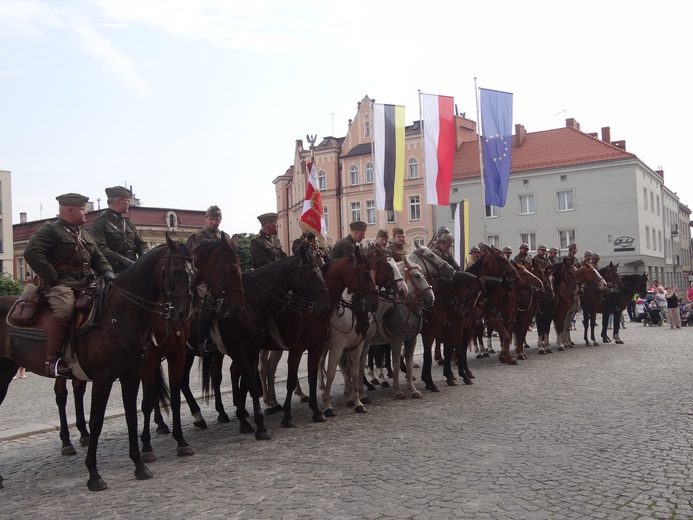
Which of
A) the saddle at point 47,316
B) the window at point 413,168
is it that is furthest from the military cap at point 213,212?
the window at point 413,168

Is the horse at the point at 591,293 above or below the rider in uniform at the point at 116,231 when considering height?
below

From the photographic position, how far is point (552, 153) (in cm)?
5769

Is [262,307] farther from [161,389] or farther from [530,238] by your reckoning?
[530,238]

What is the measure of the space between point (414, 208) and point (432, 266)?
165 feet

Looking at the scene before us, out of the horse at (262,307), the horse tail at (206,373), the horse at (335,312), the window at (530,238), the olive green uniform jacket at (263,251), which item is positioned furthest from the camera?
the window at (530,238)

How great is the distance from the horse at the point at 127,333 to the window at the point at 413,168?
2212 inches

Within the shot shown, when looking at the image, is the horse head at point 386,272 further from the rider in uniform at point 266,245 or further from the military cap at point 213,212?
the military cap at point 213,212

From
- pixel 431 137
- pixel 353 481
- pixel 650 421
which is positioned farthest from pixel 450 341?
pixel 431 137

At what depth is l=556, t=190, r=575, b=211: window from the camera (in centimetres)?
5581

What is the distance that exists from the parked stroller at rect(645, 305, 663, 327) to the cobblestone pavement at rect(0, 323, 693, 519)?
2085cm

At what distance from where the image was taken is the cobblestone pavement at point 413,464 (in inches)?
227

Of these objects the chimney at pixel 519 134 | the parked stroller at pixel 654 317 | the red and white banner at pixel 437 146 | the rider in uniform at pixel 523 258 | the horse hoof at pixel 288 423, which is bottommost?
the parked stroller at pixel 654 317

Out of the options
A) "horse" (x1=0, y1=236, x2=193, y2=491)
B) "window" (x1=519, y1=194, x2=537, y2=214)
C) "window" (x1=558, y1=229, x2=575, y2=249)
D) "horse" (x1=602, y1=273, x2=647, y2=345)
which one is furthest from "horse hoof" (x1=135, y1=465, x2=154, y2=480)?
"window" (x1=519, y1=194, x2=537, y2=214)

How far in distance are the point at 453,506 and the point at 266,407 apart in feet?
20.5
